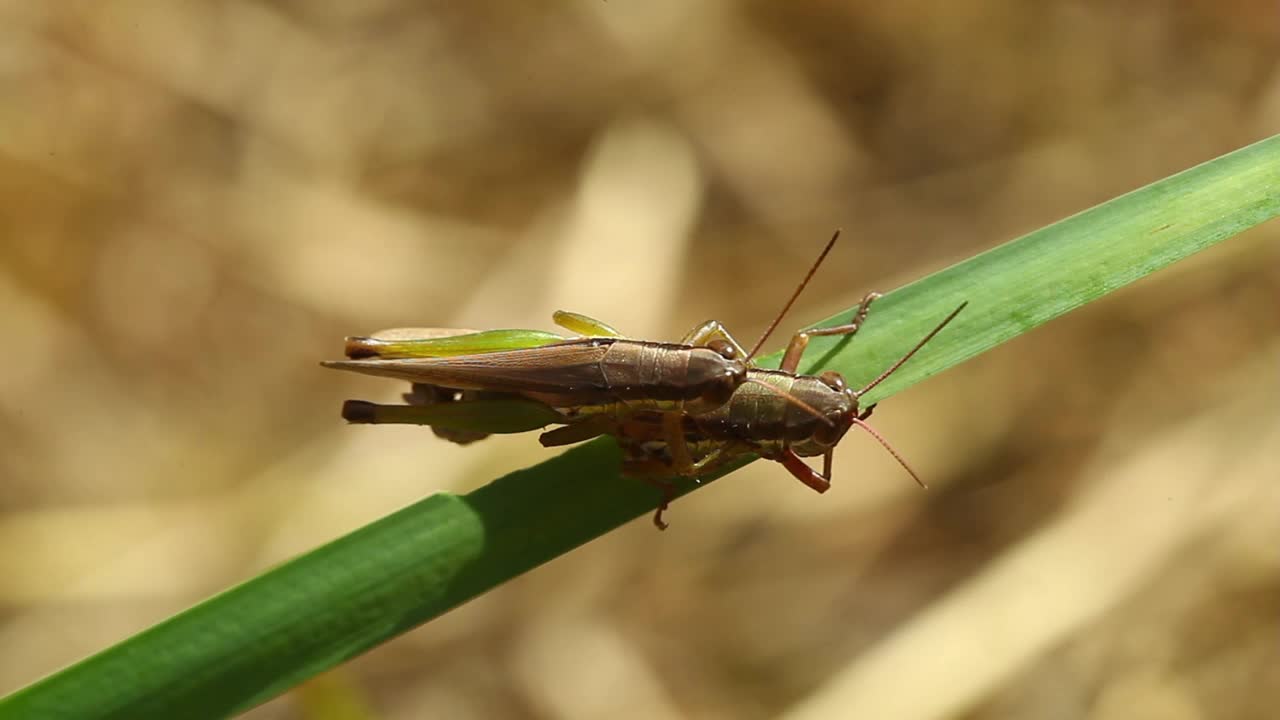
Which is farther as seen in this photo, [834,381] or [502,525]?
[834,381]

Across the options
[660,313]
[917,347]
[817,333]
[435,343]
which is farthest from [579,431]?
[660,313]

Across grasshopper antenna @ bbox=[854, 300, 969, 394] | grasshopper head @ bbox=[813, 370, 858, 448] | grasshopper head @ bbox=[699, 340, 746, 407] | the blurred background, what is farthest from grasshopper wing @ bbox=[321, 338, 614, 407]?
the blurred background

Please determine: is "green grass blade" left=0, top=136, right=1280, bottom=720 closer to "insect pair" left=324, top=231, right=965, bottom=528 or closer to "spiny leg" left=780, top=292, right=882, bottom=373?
"spiny leg" left=780, top=292, right=882, bottom=373

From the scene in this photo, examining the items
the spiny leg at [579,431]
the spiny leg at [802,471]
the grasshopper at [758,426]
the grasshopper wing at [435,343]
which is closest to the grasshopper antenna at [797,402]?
the grasshopper at [758,426]

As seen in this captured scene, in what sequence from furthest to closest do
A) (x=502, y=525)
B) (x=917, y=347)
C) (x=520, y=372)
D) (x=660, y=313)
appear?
(x=660, y=313) → (x=520, y=372) → (x=917, y=347) → (x=502, y=525)

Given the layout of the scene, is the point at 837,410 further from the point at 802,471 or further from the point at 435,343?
the point at 435,343

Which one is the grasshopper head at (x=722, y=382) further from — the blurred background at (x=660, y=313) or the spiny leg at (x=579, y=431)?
the blurred background at (x=660, y=313)
